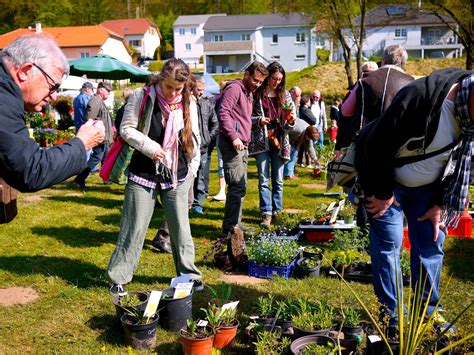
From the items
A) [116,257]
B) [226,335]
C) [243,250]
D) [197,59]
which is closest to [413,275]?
[226,335]

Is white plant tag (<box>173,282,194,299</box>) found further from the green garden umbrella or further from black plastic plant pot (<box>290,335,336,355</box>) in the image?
the green garden umbrella

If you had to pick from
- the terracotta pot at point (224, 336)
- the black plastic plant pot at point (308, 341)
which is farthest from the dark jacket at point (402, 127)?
the terracotta pot at point (224, 336)

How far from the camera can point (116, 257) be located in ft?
14.1

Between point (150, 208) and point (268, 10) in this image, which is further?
point (268, 10)

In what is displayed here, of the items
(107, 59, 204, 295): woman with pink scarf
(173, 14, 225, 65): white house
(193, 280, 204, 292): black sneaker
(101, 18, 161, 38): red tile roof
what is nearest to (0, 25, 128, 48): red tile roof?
(173, 14, 225, 65): white house

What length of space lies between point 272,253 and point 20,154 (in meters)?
3.01

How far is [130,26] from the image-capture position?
Result: 80.3 metres

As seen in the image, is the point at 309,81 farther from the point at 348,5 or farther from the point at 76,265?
the point at 76,265

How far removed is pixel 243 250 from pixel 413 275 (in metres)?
2.02

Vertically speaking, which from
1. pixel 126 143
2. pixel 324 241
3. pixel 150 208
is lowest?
pixel 324 241

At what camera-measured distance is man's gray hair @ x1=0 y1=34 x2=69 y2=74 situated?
7.98ft

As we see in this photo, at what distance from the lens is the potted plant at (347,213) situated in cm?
611

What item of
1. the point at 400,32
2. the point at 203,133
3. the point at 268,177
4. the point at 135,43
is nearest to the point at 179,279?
the point at 268,177

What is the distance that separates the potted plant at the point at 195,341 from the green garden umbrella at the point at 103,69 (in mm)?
12296
